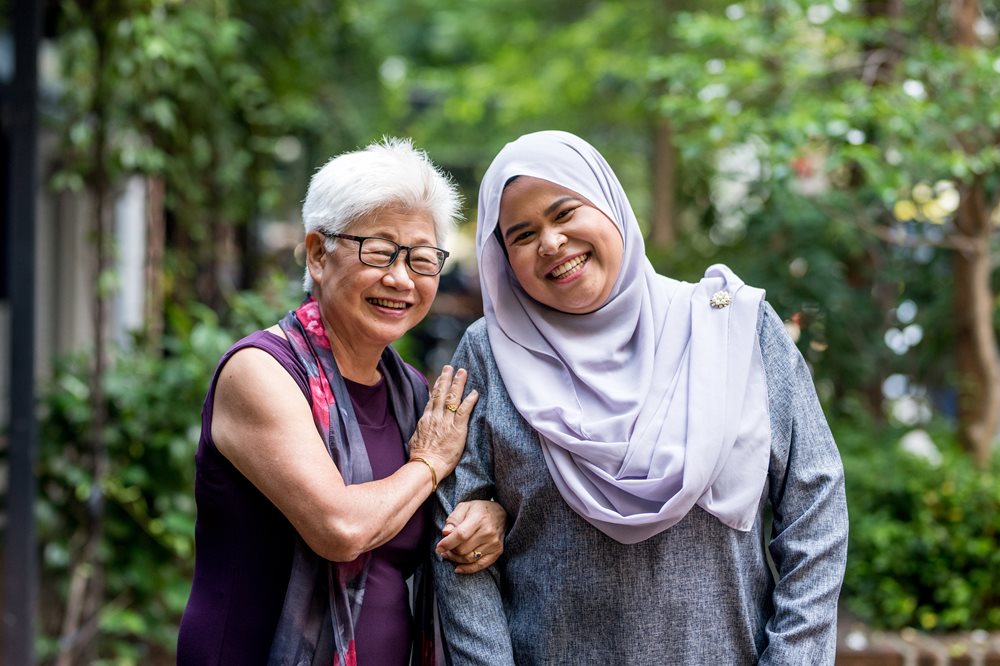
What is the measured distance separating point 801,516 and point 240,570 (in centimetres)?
105

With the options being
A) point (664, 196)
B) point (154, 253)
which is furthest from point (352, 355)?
point (664, 196)

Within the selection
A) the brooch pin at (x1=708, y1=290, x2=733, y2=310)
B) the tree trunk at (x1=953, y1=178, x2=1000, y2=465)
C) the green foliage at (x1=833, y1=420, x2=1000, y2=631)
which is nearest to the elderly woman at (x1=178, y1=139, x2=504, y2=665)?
the brooch pin at (x1=708, y1=290, x2=733, y2=310)

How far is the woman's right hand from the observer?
2.04m

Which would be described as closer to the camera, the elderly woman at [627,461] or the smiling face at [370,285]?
the elderly woman at [627,461]

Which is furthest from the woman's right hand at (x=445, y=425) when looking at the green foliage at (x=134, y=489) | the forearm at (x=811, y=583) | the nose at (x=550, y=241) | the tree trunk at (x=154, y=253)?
the tree trunk at (x=154, y=253)

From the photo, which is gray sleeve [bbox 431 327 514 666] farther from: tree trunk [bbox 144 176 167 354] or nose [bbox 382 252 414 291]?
tree trunk [bbox 144 176 167 354]

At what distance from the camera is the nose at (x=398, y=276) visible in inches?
79.3

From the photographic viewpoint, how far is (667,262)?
6.02 metres

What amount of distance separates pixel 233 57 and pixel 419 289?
12.3 ft

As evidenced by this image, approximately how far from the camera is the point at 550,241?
1967 millimetres

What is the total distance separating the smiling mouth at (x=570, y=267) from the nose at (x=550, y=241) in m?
0.04

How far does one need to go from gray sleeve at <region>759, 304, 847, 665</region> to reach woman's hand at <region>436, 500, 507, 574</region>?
523 millimetres

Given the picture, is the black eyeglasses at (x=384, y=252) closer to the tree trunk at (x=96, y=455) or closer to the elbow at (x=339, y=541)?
the elbow at (x=339, y=541)

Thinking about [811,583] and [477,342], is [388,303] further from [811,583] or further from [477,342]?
[811,583]
